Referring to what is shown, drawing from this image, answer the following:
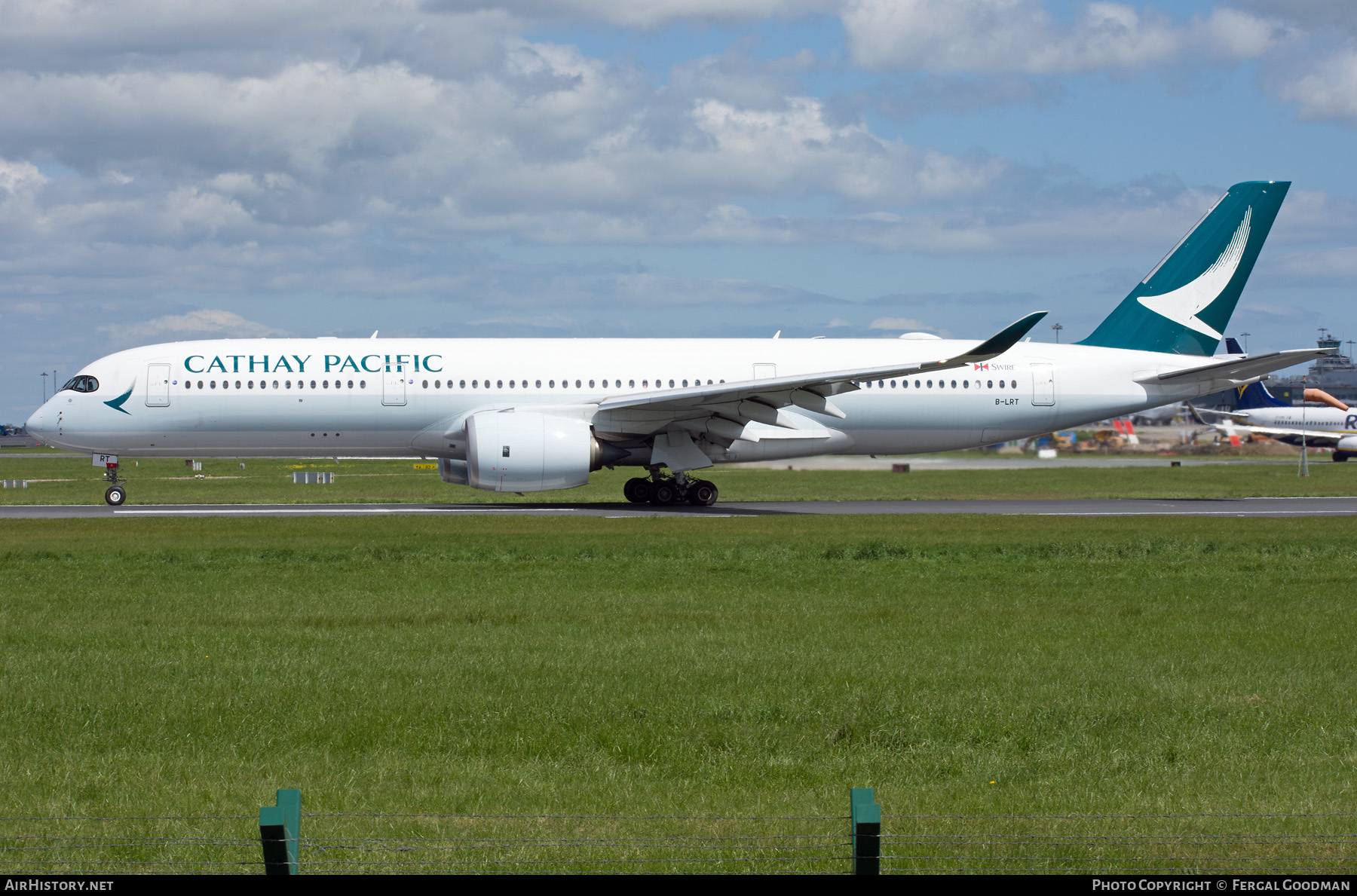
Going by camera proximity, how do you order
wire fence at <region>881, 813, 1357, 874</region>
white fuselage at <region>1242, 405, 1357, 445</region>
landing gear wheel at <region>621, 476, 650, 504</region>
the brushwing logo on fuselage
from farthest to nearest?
white fuselage at <region>1242, 405, 1357, 445</region>
landing gear wheel at <region>621, 476, 650, 504</region>
the brushwing logo on fuselage
wire fence at <region>881, 813, 1357, 874</region>

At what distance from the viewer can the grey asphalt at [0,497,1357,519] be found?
27547mm

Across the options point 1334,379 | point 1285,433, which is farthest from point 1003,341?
point 1334,379

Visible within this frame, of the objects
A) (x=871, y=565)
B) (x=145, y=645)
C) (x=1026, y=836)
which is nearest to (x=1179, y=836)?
(x=1026, y=836)

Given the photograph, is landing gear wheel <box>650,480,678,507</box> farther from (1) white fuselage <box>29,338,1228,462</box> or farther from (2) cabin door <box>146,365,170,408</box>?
(2) cabin door <box>146,365,170,408</box>

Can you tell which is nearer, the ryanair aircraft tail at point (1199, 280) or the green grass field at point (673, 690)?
the green grass field at point (673, 690)

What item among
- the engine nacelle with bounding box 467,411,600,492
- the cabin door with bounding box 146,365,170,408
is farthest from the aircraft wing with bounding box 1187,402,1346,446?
the cabin door with bounding box 146,365,170,408

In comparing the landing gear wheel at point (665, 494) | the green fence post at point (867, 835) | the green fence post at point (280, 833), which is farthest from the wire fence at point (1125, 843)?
the landing gear wheel at point (665, 494)

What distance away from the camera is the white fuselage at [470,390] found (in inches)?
1151

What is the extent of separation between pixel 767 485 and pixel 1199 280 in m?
15.8

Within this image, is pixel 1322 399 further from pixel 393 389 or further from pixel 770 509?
pixel 393 389

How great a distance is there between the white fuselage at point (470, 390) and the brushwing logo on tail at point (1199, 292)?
6.37ft

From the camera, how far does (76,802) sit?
721 cm

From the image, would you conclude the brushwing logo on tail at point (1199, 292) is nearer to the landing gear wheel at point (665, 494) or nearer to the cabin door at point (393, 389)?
the landing gear wheel at point (665, 494)

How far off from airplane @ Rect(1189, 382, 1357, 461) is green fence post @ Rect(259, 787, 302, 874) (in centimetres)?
7737
